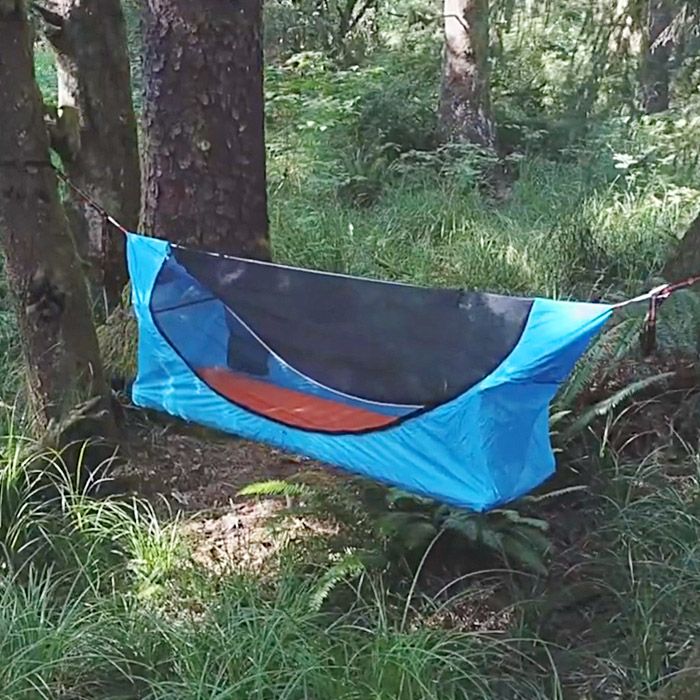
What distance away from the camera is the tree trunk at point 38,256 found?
2938 millimetres

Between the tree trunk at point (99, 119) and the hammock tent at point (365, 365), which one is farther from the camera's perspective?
the tree trunk at point (99, 119)

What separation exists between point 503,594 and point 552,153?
5917mm

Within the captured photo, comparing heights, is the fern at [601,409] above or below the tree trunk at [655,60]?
below

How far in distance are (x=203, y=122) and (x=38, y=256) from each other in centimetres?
86

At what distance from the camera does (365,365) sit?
2.75 metres

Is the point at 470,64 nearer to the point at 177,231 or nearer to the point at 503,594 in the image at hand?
the point at 177,231

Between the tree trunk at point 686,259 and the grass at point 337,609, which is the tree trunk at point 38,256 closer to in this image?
the grass at point 337,609

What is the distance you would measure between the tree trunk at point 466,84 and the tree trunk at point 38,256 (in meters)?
5.34

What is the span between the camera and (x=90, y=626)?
7.34ft

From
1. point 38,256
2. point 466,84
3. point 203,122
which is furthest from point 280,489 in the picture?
point 466,84

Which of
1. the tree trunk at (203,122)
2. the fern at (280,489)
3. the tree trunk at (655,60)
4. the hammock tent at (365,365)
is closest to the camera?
the hammock tent at (365,365)

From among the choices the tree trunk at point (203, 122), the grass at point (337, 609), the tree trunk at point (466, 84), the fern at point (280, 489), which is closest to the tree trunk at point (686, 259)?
the grass at point (337, 609)

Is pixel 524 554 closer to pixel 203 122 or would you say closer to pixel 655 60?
pixel 203 122

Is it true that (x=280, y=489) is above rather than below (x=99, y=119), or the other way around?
below
